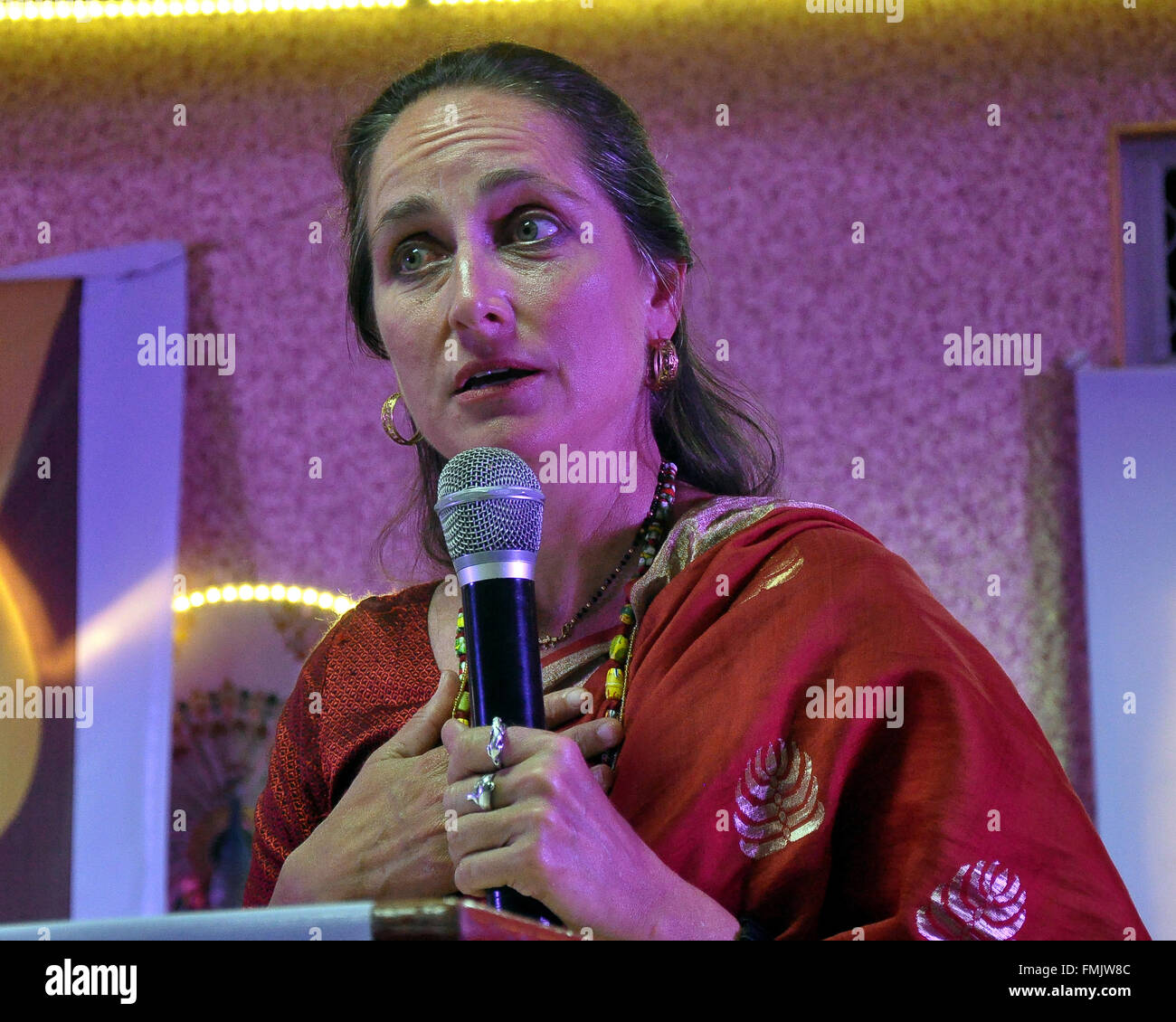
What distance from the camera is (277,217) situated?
3057 millimetres

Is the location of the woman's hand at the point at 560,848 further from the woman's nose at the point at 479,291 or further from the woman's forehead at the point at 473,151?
the woman's forehead at the point at 473,151

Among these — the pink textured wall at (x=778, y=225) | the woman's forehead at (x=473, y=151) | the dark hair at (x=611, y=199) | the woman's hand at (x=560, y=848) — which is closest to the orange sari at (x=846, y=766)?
the woman's hand at (x=560, y=848)

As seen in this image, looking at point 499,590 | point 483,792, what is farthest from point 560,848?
point 499,590

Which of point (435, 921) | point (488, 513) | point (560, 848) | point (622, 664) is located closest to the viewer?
point (435, 921)

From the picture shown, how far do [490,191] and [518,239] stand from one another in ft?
0.18

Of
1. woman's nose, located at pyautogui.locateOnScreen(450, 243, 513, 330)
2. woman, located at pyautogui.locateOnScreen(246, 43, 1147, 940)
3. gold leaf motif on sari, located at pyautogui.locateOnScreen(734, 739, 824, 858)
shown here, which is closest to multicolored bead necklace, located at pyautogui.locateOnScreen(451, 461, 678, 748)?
woman, located at pyautogui.locateOnScreen(246, 43, 1147, 940)

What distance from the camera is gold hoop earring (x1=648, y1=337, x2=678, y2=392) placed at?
1476mm

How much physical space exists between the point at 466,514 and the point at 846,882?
0.43 m

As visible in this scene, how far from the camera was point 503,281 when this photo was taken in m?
1.26

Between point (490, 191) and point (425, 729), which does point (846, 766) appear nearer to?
point (425, 729)

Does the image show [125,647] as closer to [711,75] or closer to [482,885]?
[711,75]

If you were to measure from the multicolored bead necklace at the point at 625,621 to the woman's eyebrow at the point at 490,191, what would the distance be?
1.09ft

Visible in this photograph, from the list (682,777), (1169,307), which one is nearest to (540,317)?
(682,777)

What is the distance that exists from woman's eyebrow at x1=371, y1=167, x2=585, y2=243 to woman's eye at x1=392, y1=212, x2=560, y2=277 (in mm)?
30
